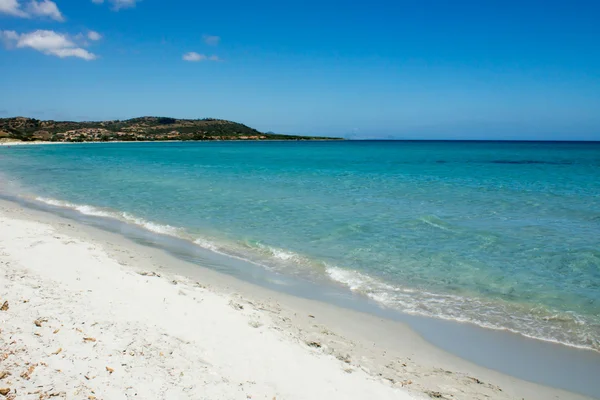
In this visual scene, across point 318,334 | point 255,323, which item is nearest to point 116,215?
point 255,323

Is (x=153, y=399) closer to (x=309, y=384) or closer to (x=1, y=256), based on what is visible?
(x=309, y=384)

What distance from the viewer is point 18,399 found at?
387 cm

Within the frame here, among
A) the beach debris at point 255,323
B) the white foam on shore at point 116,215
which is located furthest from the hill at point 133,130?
the beach debris at point 255,323

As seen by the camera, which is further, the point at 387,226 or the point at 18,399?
the point at 387,226

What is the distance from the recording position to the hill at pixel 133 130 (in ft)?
421

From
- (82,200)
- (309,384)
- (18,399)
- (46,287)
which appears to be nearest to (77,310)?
(46,287)

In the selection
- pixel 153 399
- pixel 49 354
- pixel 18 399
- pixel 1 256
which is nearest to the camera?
pixel 18 399

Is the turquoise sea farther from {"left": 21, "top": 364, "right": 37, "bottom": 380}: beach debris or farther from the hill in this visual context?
the hill

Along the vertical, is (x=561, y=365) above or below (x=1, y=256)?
below

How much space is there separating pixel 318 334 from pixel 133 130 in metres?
172

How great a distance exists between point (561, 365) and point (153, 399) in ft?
18.8

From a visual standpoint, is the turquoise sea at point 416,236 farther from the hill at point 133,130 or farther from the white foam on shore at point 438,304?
the hill at point 133,130

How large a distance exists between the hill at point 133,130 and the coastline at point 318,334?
113m

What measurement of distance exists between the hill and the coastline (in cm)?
11314
